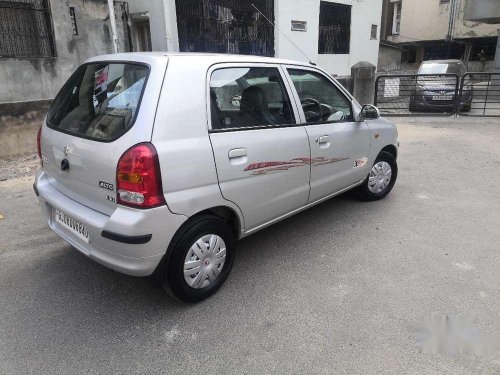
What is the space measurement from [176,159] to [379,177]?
3039mm

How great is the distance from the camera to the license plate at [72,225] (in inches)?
106

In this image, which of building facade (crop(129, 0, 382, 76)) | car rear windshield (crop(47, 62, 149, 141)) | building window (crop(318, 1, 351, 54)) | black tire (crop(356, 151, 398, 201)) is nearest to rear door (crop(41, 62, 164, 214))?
car rear windshield (crop(47, 62, 149, 141))

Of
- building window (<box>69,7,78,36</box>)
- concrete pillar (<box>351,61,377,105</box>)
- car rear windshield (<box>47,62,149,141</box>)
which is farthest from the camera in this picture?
concrete pillar (<box>351,61,377,105</box>)

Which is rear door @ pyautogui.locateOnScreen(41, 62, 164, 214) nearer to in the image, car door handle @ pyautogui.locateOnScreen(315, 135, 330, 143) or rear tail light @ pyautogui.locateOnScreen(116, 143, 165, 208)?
Result: rear tail light @ pyautogui.locateOnScreen(116, 143, 165, 208)

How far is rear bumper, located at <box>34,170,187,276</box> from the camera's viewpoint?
2430 millimetres

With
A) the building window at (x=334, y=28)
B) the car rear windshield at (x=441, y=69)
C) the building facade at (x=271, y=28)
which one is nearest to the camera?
the building facade at (x=271, y=28)

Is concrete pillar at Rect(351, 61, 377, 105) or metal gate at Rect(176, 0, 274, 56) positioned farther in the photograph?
metal gate at Rect(176, 0, 274, 56)

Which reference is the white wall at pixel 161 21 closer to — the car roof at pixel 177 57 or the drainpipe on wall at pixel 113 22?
the drainpipe on wall at pixel 113 22

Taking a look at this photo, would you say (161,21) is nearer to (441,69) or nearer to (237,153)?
(441,69)

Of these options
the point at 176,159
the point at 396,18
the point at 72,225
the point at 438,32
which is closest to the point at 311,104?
the point at 176,159

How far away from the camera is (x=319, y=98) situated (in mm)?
3941

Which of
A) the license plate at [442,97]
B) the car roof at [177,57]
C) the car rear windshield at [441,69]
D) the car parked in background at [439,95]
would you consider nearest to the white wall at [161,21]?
the car parked in background at [439,95]

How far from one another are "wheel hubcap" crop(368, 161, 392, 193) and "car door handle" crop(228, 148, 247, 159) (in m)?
2.25

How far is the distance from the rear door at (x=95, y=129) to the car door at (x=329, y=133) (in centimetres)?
146
